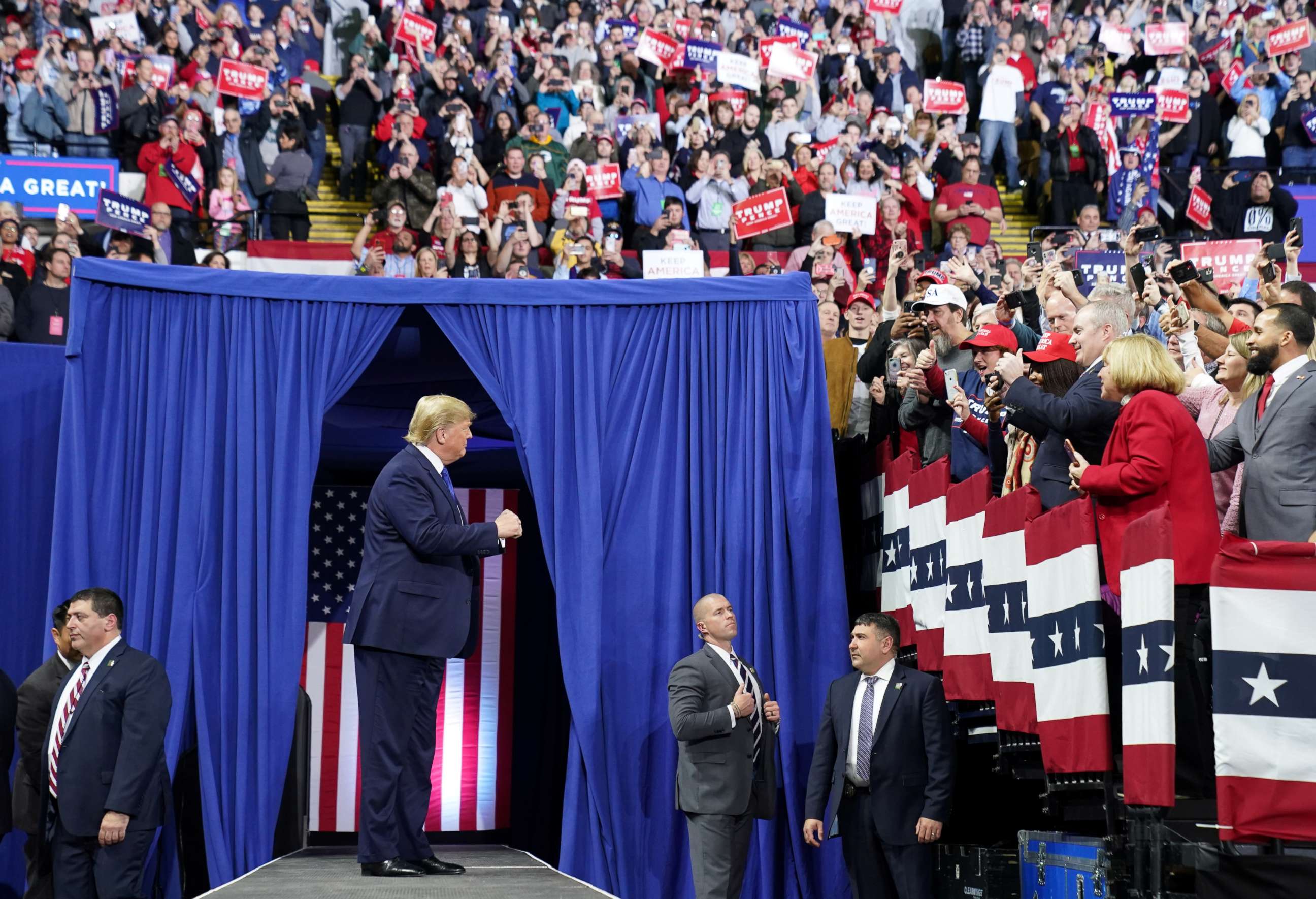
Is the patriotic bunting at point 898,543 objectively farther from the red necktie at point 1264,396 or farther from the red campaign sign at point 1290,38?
the red campaign sign at point 1290,38

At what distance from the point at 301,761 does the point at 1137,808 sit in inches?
202

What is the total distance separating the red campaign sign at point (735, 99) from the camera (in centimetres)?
1402

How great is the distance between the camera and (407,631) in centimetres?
509

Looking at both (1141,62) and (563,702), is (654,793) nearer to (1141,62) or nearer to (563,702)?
(563,702)

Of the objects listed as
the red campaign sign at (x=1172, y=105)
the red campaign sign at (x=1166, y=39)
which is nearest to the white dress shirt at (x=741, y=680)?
the red campaign sign at (x=1172, y=105)

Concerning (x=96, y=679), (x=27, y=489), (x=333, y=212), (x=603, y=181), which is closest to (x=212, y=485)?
(x=27, y=489)

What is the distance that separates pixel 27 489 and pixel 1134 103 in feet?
37.2

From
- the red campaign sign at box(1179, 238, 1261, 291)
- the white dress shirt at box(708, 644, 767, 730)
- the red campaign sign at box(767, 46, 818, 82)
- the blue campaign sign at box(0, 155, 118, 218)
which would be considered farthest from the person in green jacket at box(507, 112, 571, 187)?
the white dress shirt at box(708, 644, 767, 730)

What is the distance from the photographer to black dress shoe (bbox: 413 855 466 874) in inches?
196

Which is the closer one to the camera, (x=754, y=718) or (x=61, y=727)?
(x=61, y=727)

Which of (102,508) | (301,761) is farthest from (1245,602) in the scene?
(301,761)

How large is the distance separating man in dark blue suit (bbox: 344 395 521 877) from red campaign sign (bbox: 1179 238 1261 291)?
5026 millimetres

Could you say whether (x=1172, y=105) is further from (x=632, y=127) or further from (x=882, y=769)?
(x=882, y=769)

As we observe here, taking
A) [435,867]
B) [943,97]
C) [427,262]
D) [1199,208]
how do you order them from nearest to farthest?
[435,867] < [427,262] < [1199,208] < [943,97]
